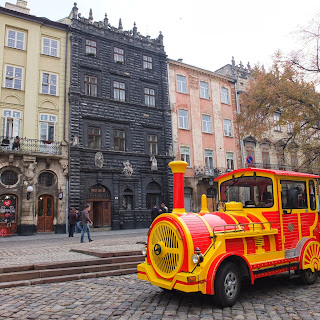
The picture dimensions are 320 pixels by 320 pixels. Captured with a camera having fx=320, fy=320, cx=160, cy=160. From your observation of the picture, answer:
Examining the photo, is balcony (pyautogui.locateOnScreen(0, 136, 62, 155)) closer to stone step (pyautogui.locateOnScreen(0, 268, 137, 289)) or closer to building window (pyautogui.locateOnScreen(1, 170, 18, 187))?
building window (pyautogui.locateOnScreen(1, 170, 18, 187))

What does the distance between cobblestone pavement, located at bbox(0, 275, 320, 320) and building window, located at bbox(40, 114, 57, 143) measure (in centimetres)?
1684

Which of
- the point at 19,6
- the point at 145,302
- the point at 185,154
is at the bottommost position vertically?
the point at 145,302

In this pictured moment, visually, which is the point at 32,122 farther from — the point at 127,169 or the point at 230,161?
the point at 230,161

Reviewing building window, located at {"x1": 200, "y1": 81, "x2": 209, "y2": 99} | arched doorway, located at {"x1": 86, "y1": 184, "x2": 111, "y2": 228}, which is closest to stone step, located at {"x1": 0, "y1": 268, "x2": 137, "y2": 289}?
arched doorway, located at {"x1": 86, "y1": 184, "x2": 111, "y2": 228}

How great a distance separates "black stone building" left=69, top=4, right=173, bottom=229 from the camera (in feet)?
77.7

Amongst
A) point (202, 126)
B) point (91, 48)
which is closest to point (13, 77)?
point (91, 48)

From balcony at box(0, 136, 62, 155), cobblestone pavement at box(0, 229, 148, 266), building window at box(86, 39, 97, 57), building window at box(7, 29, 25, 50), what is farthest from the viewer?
building window at box(86, 39, 97, 57)

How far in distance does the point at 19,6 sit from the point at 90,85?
7706mm

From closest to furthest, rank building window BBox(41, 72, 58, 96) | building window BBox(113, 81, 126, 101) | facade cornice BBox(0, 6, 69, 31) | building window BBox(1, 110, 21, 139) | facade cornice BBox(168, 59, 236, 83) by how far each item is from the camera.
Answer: building window BBox(1, 110, 21, 139) → facade cornice BBox(0, 6, 69, 31) → building window BBox(41, 72, 58, 96) → building window BBox(113, 81, 126, 101) → facade cornice BBox(168, 59, 236, 83)

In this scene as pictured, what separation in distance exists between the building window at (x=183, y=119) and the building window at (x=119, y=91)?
5649mm

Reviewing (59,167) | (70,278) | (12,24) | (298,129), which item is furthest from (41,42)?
(70,278)

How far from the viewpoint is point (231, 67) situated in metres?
34.8

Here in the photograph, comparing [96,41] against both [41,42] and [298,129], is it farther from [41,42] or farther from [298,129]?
[298,129]

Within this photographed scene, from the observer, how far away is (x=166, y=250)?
5773 mm
